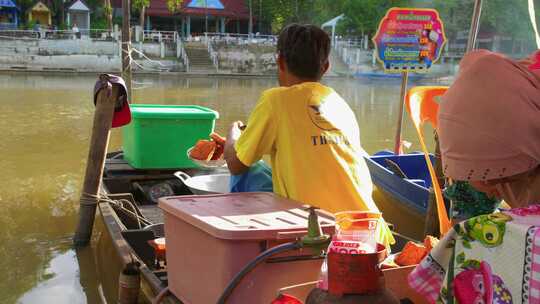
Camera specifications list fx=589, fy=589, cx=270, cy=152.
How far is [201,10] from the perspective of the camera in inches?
1534

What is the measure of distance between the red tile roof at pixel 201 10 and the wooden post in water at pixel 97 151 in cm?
3465

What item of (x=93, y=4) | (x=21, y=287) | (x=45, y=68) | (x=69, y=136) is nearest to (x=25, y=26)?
(x=93, y=4)

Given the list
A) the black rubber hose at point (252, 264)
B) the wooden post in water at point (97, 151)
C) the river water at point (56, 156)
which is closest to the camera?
the black rubber hose at point (252, 264)

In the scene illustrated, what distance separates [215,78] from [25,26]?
1334 cm

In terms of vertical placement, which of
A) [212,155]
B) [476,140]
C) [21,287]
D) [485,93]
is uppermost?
[485,93]

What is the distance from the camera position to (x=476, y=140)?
4.22 feet

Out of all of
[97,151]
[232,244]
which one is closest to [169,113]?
[97,151]

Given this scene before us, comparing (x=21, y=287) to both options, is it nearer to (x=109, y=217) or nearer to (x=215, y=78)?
(x=109, y=217)

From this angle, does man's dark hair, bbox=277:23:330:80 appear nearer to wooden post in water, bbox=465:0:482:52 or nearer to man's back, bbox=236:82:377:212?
man's back, bbox=236:82:377:212

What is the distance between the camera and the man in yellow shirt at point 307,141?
249 cm

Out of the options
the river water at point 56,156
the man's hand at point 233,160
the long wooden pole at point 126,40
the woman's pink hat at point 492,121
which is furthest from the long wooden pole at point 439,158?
the long wooden pole at point 126,40

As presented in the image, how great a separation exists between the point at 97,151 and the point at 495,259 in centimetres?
438

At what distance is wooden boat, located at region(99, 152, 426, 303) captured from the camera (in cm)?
321

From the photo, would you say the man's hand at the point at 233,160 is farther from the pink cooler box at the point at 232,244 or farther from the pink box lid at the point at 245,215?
the pink cooler box at the point at 232,244
